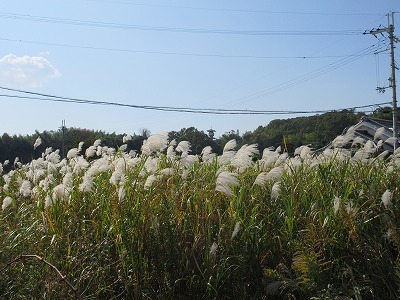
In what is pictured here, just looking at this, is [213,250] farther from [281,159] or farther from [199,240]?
[281,159]

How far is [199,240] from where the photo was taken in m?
4.07

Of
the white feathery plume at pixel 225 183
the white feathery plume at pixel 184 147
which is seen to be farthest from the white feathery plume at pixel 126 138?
the white feathery plume at pixel 225 183

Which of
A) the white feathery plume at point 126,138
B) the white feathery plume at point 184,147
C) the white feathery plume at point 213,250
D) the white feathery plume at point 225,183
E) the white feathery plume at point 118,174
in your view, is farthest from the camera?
the white feathery plume at point 126,138

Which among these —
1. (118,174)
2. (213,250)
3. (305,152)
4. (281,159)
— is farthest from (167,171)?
(305,152)

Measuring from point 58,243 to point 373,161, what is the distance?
3640 millimetres

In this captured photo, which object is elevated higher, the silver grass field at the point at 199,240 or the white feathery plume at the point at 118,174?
the white feathery plume at the point at 118,174

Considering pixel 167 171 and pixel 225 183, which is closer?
pixel 225 183

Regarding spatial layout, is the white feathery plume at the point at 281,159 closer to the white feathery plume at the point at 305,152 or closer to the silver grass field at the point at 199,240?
the white feathery plume at the point at 305,152

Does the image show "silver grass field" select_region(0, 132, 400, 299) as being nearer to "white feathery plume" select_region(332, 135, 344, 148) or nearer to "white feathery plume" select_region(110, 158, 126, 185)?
"white feathery plume" select_region(110, 158, 126, 185)

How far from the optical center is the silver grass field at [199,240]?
3.84 m

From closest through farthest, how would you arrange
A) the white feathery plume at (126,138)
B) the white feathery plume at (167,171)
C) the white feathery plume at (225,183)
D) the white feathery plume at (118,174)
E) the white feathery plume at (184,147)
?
the white feathery plume at (225,183)
the white feathery plume at (118,174)
the white feathery plume at (167,171)
the white feathery plume at (184,147)
the white feathery plume at (126,138)

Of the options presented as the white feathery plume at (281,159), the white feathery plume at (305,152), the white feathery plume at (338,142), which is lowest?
the white feathery plume at (281,159)

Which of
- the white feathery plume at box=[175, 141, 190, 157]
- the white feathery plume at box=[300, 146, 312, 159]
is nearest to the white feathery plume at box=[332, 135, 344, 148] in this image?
the white feathery plume at box=[300, 146, 312, 159]

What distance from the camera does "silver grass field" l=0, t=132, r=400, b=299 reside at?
3.84 meters
